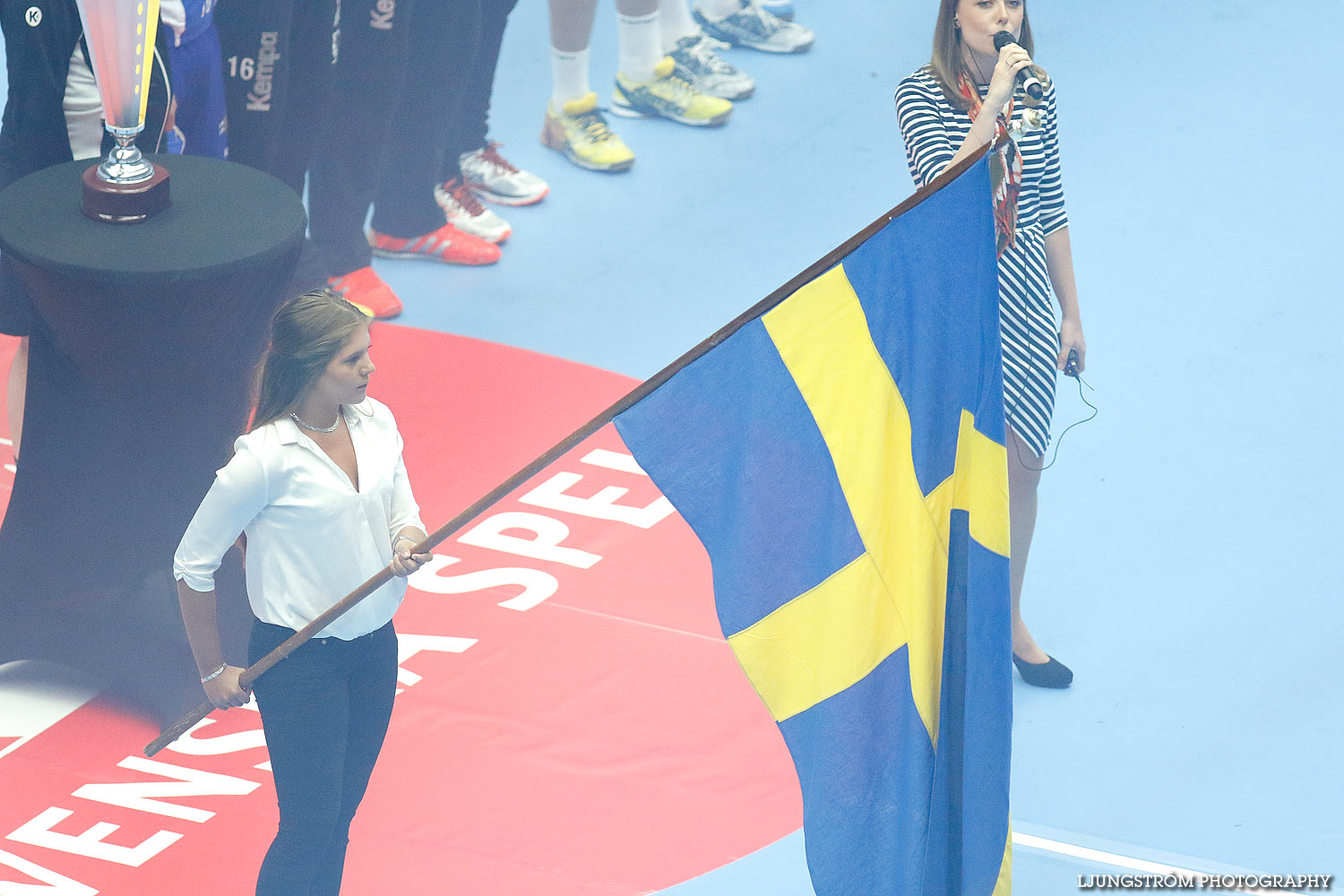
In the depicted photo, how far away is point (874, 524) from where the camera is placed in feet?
→ 8.92

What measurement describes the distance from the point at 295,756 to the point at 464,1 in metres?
3.43

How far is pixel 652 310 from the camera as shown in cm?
581

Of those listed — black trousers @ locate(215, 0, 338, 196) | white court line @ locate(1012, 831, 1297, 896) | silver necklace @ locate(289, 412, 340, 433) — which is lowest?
white court line @ locate(1012, 831, 1297, 896)

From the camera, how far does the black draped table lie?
3533 mm

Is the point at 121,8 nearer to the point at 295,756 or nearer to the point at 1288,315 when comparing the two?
the point at 295,756

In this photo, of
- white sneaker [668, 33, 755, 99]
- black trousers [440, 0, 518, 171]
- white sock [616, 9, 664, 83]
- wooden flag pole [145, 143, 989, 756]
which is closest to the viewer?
wooden flag pole [145, 143, 989, 756]

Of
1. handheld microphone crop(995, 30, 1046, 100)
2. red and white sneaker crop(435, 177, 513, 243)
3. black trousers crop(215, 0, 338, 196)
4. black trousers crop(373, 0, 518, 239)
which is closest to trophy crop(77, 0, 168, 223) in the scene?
black trousers crop(215, 0, 338, 196)

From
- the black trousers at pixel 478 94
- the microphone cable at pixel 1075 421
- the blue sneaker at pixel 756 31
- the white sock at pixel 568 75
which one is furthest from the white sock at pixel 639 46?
the microphone cable at pixel 1075 421

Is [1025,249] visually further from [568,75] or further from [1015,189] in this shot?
[568,75]

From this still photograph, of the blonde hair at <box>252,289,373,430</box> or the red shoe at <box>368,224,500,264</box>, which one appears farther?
the red shoe at <box>368,224,500,264</box>

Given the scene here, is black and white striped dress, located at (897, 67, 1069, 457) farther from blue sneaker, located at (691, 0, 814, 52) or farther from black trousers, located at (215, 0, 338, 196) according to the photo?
blue sneaker, located at (691, 0, 814, 52)

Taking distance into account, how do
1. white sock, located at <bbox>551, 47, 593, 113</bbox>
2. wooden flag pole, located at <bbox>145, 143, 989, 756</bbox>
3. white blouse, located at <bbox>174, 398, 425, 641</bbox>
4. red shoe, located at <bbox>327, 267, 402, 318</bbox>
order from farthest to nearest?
white sock, located at <bbox>551, 47, 593, 113</bbox>, red shoe, located at <bbox>327, 267, 402, 318</bbox>, white blouse, located at <bbox>174, 398, 425, 641</bbox>, wooden flag pole, located at <bbox>145, 143, 989, 756</bbox>

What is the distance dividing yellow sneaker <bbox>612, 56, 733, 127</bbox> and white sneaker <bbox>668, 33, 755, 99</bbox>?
0.27 ft

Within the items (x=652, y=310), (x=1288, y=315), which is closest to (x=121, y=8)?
(x=652, y=310)
